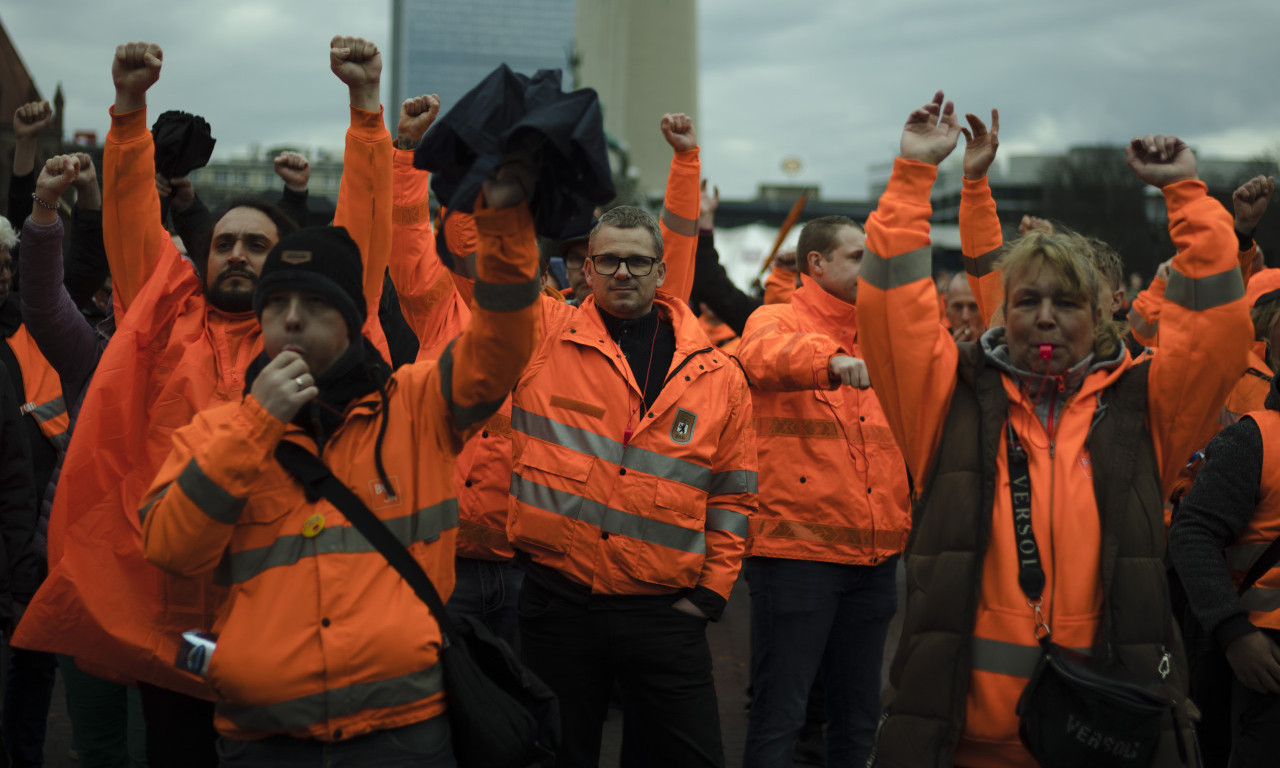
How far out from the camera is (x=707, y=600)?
4113 mm

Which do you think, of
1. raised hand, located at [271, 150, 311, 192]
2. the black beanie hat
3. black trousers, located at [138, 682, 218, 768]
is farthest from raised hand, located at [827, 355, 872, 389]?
raised hand, located at [271, 150, 311, 192]

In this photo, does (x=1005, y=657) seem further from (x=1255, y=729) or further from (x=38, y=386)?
(x=38, y=386)

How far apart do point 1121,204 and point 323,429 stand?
180 ft

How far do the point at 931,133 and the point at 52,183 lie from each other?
9.29 feet

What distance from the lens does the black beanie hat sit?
2859 mm

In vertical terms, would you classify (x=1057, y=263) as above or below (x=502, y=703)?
above

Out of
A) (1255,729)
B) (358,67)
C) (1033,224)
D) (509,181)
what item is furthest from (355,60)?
(1255,729)

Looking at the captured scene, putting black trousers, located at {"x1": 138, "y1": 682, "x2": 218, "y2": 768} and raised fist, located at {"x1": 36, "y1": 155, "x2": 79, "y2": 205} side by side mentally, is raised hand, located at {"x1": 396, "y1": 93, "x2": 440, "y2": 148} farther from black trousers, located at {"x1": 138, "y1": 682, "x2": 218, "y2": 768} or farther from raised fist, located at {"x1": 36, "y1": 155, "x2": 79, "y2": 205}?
black trousers, located at {"x1": 138, "y1": 682, "x2": 218, "y2": 768}

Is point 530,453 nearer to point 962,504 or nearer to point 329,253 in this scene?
point 329,253

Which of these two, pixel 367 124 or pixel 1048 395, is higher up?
pixel 367 124

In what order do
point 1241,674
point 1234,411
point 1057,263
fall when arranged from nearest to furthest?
point 1057,263
point 1241,674
point 1234,411

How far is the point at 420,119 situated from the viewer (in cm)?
435

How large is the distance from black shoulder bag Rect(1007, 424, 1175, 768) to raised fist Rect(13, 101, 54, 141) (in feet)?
13.3

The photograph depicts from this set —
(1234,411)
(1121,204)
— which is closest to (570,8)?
(1121,204)
